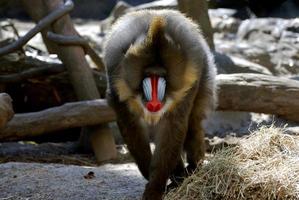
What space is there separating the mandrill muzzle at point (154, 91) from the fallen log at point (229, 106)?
2.21 meters

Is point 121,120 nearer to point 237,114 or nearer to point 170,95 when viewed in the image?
point 170,95

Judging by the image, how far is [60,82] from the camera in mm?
6266

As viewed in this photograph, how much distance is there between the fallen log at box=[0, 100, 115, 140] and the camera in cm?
525

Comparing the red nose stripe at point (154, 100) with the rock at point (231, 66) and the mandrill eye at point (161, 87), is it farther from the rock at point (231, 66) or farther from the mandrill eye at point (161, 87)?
the rock at point (231, 66)

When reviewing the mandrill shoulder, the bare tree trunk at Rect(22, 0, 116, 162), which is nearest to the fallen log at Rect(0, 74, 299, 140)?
the bare tree trunk at Rect(22, 0, 116, 162)

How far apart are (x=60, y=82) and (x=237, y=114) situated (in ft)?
6.14

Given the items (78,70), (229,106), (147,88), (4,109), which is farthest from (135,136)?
(78,70)

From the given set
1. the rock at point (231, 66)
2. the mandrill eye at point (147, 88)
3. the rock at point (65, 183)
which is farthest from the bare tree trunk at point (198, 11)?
the mandrill eye at point (147, 88)

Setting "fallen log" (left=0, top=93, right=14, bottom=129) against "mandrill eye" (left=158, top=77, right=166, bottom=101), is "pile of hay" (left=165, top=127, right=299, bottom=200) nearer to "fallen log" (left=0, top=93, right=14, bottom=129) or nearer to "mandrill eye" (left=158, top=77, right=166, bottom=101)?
"mandrill eye" (left=158, top=77, right=166, bottom=101)

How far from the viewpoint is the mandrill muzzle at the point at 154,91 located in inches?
115

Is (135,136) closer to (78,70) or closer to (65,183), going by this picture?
(65,183)

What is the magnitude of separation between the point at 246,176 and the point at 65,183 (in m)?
1.16

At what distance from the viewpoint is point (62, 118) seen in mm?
5293

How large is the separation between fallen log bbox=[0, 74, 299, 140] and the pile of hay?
1600 millimetres
